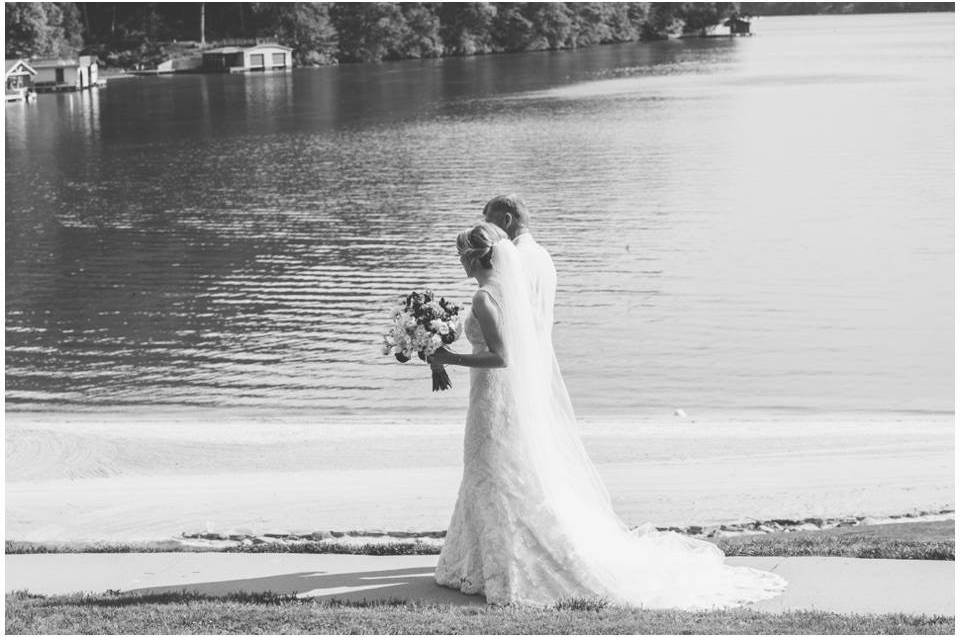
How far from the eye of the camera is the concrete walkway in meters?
8.94

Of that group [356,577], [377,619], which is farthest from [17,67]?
[377,619]

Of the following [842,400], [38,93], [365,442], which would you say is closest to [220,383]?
[365,442]

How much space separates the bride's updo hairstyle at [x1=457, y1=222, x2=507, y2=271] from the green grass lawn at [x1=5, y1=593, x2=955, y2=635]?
2.28m

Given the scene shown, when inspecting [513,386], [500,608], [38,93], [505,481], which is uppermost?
[38,93]

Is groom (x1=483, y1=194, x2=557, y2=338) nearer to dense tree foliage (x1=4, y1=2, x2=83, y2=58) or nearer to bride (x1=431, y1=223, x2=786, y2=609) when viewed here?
bride (x1=431, y1=223, x2=786, y2=609)

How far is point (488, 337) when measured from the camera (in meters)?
8.82

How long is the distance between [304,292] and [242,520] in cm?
2237

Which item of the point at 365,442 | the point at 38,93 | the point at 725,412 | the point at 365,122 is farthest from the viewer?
the point at 38,93

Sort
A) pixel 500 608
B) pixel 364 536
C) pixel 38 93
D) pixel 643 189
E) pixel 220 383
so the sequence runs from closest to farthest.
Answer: pixel 500 608 → pixel 364 536 → pixel 220 383 → pixel 643 189 → pixel 38 93

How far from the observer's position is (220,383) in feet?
91.7

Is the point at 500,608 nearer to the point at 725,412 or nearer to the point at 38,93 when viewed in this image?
the point at 725,412

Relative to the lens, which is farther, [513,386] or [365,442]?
[365,442]

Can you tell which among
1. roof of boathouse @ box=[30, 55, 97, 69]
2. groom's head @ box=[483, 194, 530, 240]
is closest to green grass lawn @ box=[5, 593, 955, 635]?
groom's head @ box=[483, 194, 530, 240]

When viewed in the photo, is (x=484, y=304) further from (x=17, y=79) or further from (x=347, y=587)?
(x=17, y=79)
